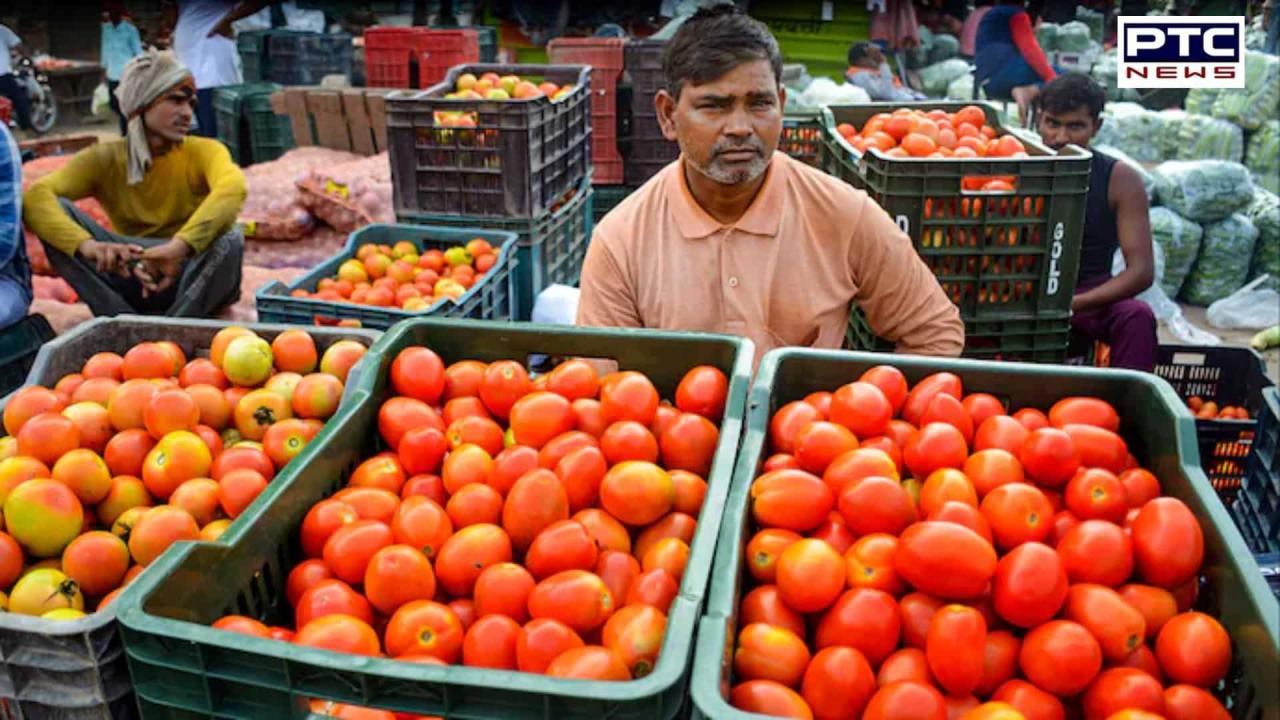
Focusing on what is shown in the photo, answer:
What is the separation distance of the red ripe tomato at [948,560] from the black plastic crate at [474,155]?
3824 mm

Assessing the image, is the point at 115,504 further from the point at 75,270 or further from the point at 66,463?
the point at 75,270

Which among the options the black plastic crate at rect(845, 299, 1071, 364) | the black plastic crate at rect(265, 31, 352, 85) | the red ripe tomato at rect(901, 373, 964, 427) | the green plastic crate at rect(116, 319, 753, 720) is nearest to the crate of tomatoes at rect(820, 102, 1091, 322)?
the black plastic crate at rect(845, 299, 1071, 364)

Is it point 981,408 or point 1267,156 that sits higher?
point 981,408

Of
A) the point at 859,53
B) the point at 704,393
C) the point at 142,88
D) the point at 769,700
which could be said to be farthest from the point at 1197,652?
the point at 859,53

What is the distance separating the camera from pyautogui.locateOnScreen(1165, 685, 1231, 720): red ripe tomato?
1438mm

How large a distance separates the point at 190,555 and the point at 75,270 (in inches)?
154

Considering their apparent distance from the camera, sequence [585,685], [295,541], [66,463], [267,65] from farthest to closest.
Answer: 1. [267,65]
2. [66,463]
3. [295,541]
4. [585,685]

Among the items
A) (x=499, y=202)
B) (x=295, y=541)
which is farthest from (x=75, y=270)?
(x=295, y=541)

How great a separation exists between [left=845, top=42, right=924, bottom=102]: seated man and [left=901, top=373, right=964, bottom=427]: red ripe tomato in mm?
8280

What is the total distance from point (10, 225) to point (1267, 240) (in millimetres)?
8483

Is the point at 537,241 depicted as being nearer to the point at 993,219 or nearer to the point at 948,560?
the point at 993,219

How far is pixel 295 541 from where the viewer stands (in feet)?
6.27

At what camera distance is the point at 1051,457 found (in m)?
1.81

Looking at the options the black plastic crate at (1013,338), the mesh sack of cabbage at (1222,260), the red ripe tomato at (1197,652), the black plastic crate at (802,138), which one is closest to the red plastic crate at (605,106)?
the black plastic crate at (802,138)
